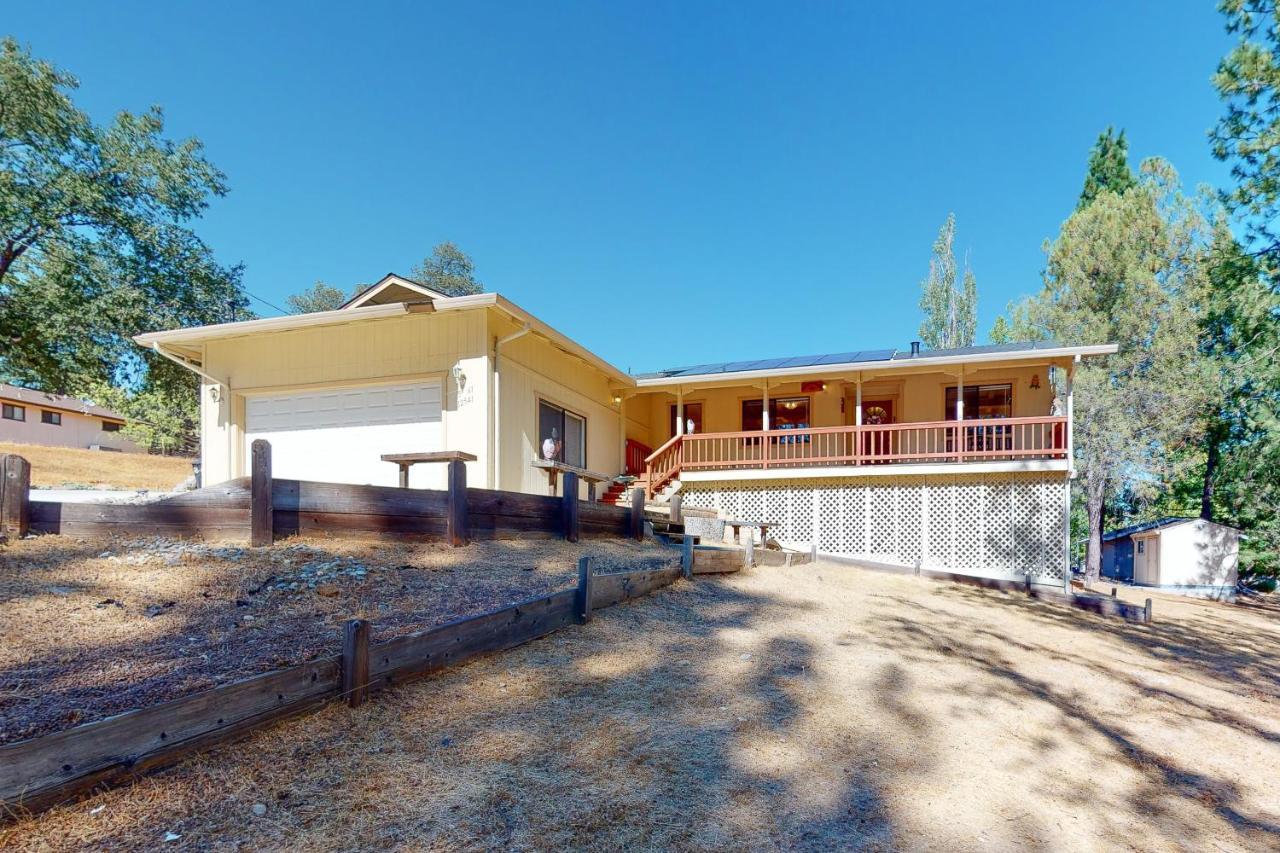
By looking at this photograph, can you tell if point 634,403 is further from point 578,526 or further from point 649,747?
point 649,747

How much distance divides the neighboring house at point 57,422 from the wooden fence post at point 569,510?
33190 millimetres

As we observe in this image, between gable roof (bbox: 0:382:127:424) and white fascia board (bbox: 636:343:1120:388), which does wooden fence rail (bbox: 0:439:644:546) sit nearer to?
white fascia board (bbox: 636:343:1120:388)

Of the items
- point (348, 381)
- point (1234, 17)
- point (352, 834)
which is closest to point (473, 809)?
point (352, 834)

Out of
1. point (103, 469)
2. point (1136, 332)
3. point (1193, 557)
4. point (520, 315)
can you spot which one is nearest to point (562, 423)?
point (520, 315)

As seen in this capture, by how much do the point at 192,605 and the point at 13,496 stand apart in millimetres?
2419

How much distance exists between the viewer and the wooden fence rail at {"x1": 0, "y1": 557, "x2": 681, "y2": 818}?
1957 millimetres

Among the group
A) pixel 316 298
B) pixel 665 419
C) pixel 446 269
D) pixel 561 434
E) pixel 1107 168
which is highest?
pixel 1107 168

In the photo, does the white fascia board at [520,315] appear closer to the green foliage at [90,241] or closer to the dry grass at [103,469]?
the green foliage at [90,241]

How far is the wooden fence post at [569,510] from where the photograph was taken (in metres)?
7.20

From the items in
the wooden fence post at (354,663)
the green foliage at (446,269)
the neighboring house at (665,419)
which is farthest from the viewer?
the green foliage at (446,269)

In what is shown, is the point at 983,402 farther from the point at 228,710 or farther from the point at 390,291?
the point at 228,710

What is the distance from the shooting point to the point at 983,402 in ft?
48.0

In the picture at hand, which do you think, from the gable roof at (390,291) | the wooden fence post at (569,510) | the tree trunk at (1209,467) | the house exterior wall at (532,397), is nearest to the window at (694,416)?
the house exterior wall at (532,397)

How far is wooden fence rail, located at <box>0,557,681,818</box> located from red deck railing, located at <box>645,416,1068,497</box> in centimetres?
970
